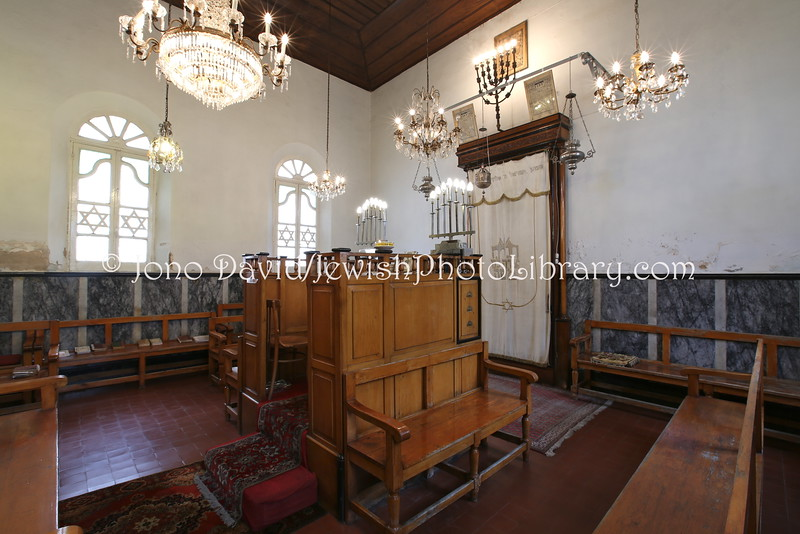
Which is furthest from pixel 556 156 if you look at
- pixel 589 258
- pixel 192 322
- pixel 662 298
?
pixel 192 322

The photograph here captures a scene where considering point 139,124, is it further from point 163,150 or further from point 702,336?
point 702,336

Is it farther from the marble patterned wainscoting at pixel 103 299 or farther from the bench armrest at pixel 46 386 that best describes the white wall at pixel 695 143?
the marble patterned wainscoting at pixel 103 299

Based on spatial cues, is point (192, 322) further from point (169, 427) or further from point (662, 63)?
point (662, 63)

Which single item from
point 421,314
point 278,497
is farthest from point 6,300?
point 421,314

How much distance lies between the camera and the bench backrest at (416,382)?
8.55ft

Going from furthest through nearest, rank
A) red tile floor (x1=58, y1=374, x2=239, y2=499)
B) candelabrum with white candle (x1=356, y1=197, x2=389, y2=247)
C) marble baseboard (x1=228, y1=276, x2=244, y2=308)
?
candelabrum with white candle (x1=356, y1=197, x2=389, y2=247) < marble baseboard (x1=228, y1=276, x2=244, y2=308) < red tile floor (x1=58, y1=374, x2=239, y2=499)

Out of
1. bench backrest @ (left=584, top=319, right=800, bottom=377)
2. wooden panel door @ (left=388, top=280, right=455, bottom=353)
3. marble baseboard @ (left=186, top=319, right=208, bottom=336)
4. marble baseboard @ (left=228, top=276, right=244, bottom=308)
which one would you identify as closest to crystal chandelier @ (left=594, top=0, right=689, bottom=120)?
wooden panel door @ (left=388, top=280, right=455, bottom=353)

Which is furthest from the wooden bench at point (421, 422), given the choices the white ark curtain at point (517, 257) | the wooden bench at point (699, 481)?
the white ark curtain at point (517, 257)

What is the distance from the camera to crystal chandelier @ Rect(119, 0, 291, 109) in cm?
293

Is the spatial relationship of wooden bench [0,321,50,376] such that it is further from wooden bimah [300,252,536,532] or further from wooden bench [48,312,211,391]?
wooden bimah [300,252,536,532]

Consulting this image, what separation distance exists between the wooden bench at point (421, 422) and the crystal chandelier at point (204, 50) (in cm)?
274

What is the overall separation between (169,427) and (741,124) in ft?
22.2

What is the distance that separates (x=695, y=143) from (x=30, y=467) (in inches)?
247

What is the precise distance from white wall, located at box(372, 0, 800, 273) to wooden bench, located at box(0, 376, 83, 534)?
544 cm
